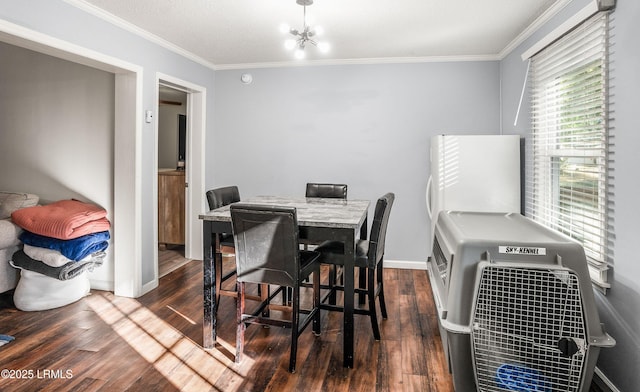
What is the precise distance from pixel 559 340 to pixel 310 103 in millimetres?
3597

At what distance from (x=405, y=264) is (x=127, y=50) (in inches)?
140

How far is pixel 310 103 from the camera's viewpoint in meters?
4.68

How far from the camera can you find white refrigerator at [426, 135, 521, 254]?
11.7ft

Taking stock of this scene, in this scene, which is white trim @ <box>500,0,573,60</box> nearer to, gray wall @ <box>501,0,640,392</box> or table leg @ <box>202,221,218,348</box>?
gray wall @ <box>501,0,640,392</box>

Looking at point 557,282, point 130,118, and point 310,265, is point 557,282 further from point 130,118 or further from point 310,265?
point 130,118

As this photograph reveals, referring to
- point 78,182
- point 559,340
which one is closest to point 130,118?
point 78,182

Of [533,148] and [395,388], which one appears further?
[533,148]

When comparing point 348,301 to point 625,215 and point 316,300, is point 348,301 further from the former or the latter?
point 625,215

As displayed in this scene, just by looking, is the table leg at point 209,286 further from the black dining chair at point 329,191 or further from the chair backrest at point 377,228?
the black dining chair at point 329,191

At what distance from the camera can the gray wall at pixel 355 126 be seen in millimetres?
4352

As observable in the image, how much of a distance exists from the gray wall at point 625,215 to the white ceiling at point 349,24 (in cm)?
94

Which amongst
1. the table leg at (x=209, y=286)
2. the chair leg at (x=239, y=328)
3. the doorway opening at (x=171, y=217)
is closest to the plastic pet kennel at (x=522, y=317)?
the chair leg at (x=239, y=328)

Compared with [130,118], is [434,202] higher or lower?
lower

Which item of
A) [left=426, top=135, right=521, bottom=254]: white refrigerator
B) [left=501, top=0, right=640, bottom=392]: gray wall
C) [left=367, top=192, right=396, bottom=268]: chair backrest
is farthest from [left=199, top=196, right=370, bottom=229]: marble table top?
[left=501, top=0, right=640, bottom=392]: gray wall
